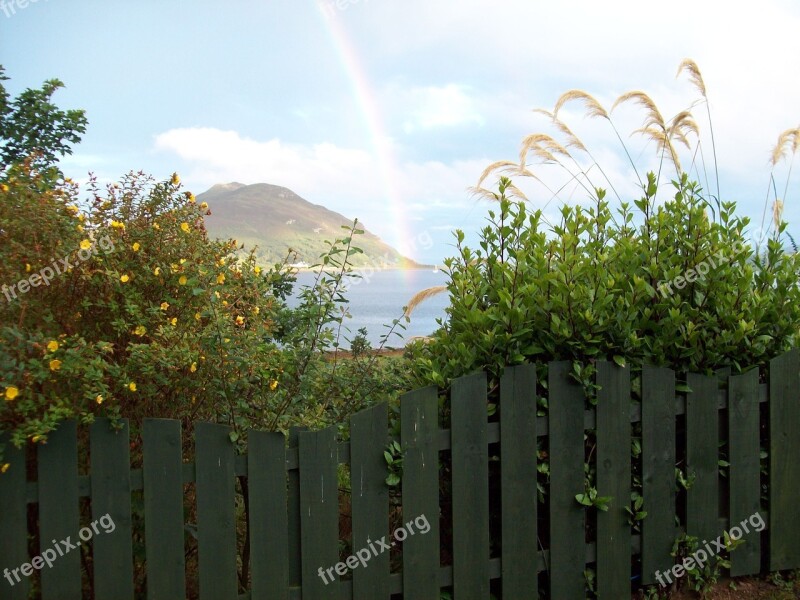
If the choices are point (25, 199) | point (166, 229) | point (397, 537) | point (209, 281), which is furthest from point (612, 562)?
point (25, 199)

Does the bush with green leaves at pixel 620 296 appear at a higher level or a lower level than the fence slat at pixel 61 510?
higher

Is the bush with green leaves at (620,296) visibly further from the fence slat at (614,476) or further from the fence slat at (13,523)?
the fence slat at (13,523)

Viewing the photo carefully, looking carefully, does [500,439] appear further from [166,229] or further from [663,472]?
[166,229]

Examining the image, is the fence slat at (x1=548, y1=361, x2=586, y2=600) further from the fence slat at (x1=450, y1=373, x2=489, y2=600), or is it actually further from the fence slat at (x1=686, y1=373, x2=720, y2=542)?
the fence slat at (x1=686, y1=373, x2=720, y2=542)

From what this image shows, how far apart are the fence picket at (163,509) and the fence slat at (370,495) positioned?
80 cm

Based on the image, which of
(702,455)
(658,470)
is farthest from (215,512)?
(702,455)

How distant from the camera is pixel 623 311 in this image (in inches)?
140

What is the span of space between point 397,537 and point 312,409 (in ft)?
2.53

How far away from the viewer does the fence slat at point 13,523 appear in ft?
9.36

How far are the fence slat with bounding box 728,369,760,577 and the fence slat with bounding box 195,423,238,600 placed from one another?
111 inches

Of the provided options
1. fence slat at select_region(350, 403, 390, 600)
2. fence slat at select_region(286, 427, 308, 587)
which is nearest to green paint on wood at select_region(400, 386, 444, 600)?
fence slat at select_region(350, 403, 390, 600)

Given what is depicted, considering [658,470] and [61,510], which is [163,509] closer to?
[61,510]

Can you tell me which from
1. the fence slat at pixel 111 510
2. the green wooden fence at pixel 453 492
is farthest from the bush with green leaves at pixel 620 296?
the fence slat at pixel 111 510

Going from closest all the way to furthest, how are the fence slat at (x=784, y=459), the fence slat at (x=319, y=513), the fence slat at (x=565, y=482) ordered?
1. the fence slat at (x=319, y=513)
2. the fence slat at (x=565, y=482)
3. the fence slat at (x=784, y=459)
